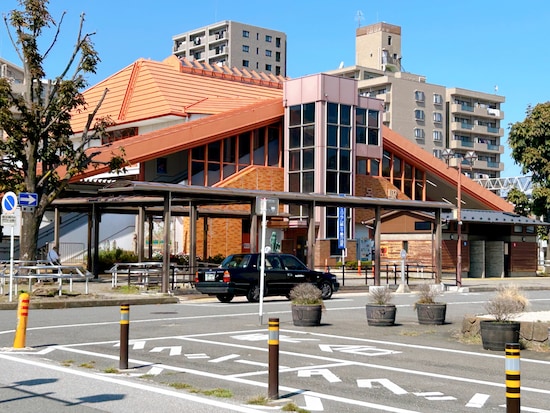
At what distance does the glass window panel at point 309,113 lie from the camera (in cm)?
5572

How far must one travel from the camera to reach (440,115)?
108 m

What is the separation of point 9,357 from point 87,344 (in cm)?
222

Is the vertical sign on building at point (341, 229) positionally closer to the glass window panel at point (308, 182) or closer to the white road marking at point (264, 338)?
the glass window panel at point (308, 182)

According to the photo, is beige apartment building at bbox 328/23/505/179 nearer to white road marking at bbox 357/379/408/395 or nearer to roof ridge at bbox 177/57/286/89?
roof ridge at bbox 177/57/286/89

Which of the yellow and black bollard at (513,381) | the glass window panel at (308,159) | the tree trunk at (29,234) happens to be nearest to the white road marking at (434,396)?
the yellow and black bollard at (513,381)

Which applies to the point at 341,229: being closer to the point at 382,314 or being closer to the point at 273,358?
the point at 382,314

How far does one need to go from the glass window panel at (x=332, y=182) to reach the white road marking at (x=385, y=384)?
4463cm

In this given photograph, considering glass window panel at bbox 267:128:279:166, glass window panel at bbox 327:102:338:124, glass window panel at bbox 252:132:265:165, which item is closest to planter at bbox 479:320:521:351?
glass window panel at bbox 327:102:338:124

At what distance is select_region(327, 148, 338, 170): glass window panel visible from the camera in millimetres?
55844

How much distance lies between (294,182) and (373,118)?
7.76 metres

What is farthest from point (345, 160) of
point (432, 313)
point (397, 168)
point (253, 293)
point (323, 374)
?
point (323, 374)

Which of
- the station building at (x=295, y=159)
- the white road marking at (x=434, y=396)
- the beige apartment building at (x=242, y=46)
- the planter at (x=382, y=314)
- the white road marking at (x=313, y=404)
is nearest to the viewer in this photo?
the white road marking at (x=313, y=404)

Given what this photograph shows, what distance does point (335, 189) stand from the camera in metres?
56.0

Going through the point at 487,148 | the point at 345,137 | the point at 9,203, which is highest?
the point at 487,148
